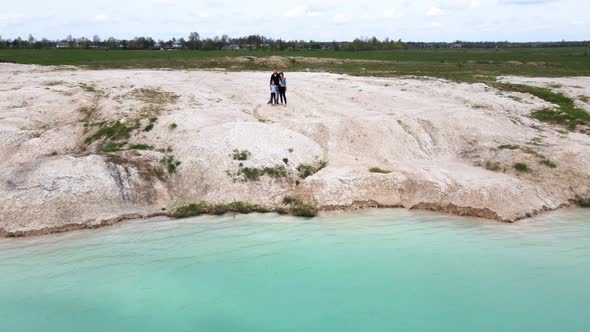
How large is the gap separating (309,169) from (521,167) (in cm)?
847

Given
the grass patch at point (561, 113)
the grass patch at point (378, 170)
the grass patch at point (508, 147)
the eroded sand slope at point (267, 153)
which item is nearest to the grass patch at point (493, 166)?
the eroded sand slope at point (267, 153)

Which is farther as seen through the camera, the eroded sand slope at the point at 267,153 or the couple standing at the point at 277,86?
the couple standing at the point at 277,86

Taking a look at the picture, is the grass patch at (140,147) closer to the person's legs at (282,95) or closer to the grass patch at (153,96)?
the grass patch at (153,96)

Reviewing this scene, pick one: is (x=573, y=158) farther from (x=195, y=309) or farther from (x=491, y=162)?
(x=195, y=309)

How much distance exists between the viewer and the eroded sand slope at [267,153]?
54.7ft

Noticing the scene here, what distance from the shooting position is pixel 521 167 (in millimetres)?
18547

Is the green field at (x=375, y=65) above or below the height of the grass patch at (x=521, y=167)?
above

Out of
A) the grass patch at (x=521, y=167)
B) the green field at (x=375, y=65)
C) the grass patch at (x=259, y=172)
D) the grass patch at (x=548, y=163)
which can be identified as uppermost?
the green field at (x=375, y=65)

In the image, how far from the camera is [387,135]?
845 inches

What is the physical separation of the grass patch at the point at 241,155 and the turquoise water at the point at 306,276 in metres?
3.45

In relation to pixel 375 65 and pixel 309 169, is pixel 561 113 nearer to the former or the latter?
pixel 309 169

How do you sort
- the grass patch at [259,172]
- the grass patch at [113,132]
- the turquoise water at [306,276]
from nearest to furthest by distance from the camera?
the turquoise water at [306,276], the grass patch at [259,172], the grass patch at [113,132]

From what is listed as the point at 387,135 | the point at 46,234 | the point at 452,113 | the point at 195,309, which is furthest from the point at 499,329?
the point at 452,113

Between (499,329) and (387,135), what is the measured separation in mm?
12278
